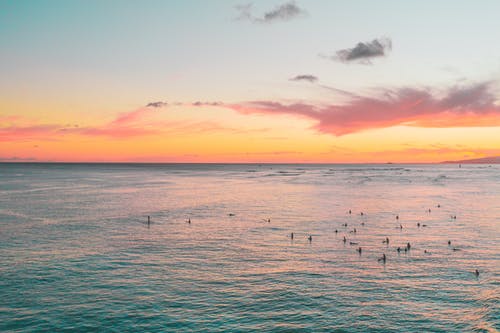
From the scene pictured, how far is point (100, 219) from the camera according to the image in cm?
6762

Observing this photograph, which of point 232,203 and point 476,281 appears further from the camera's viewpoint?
point 232,203

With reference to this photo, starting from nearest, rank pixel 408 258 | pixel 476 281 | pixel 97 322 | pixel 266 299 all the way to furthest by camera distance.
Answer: pixel 97 322 < pixel 266 299 < pixel 476 281 < pixel 408 258

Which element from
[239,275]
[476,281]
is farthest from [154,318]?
[476,281]

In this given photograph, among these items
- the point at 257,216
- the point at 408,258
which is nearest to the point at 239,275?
the point at 408,258

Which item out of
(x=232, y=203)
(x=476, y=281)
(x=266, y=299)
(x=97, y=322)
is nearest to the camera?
(x=97, y=322)

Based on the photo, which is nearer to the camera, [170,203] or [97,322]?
[97,322]

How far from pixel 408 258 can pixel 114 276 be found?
28.9 m

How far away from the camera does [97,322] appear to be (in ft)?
85.1

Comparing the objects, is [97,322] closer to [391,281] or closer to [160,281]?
[160,281]

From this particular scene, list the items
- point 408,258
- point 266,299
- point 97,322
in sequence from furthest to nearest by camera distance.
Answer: point 408,258 < point 266,299 < point 97,322

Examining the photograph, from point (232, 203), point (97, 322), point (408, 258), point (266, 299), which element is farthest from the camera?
point (232, 203)

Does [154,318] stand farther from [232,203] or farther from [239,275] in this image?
[232,203]

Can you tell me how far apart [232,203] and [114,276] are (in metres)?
58.7

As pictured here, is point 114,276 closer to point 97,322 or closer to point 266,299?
point 97,322
